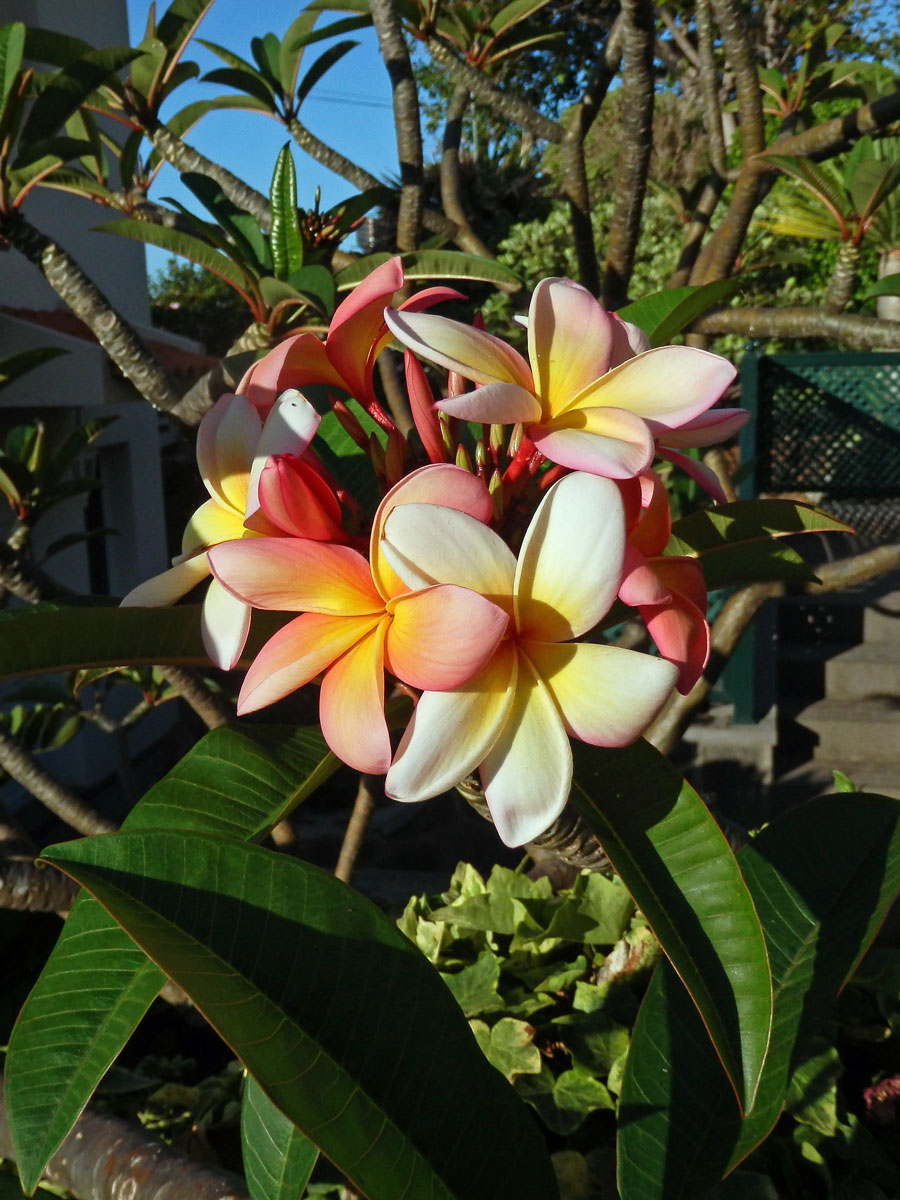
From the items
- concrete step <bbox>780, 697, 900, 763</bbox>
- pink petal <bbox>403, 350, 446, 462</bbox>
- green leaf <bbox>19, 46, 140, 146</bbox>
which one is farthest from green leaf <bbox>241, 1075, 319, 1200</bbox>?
concrete step <bbox>780, 697, 900, 763</bbox>

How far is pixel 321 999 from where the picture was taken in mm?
685

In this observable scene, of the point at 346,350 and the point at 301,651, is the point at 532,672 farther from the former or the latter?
the point at 346,350

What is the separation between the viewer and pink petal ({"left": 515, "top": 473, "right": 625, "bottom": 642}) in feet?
2.15

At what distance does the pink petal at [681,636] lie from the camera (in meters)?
0.75

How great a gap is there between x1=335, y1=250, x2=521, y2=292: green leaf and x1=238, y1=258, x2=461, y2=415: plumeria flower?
2.20 feet

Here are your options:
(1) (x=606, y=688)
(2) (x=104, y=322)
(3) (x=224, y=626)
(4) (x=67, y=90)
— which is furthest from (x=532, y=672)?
A: (4) (x=67, y=90)

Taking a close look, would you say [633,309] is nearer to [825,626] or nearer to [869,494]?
[869,494]

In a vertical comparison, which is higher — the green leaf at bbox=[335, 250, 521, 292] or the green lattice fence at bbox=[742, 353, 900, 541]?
the green leaf at bbox=[335, 250, 521, 292]

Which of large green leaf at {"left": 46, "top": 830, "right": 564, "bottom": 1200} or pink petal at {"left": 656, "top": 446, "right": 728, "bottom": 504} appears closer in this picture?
large green leaf at {"left": 46, "top": 830, "right": 564, "bottom": 1200}

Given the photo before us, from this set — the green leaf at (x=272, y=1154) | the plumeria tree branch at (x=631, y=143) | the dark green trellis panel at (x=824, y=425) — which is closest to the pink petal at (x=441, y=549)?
the green leaf at (x=272, y=1154)

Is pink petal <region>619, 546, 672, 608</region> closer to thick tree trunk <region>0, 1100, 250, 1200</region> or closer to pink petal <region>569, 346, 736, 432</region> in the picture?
pink petal <region>569, 346, 736, 432</region>

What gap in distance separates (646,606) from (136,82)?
2225 millimetres

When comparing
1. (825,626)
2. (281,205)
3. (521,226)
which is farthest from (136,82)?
A: (521,226)

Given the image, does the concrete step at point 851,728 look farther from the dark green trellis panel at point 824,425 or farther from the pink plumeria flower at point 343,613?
the pink plumeria flower at point 343,613
